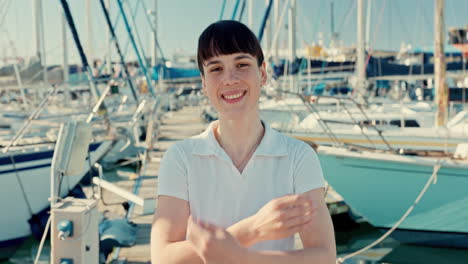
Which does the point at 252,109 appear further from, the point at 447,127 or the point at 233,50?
the point at 447,127

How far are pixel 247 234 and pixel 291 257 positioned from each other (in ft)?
0.49

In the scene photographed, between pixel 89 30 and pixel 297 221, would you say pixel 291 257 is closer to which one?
pixel 297 221

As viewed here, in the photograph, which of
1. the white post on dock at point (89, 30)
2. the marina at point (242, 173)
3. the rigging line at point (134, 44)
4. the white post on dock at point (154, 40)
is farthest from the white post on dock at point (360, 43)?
the white post on dock at point (154, 40)

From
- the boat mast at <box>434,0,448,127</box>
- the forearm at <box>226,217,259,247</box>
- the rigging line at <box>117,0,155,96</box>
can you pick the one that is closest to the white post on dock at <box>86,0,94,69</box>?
the rigging line at <box>117,0,155,96</box>

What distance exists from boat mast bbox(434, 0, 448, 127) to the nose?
7.93 m

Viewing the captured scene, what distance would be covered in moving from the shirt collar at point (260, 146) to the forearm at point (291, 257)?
13.6 inches

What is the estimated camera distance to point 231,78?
1427 millimetres

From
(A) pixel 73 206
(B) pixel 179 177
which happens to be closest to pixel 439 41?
(A) pixel 73 206

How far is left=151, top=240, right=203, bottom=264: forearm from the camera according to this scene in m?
1.25

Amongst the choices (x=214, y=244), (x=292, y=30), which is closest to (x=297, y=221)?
(x=214, y=244)

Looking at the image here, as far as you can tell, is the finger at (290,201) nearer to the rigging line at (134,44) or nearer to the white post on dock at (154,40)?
the rigging line at (134,44)

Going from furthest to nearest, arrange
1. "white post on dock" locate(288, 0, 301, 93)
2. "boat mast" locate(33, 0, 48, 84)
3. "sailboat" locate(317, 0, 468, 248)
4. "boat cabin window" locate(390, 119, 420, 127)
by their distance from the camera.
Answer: "white post on dock" locate(288, 0, 301, 93) → "boat mast" locate(33, 0, 48, 84) → "boat cabin window" locate(390, 119, 420, 127) → "sailboat" locate(317, 0, 468, 248)

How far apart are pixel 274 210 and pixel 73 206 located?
2.33m

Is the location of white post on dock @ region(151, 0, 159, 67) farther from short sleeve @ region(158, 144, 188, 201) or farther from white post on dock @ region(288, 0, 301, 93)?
short sleeve @ region(158, 144, 188, 201)
